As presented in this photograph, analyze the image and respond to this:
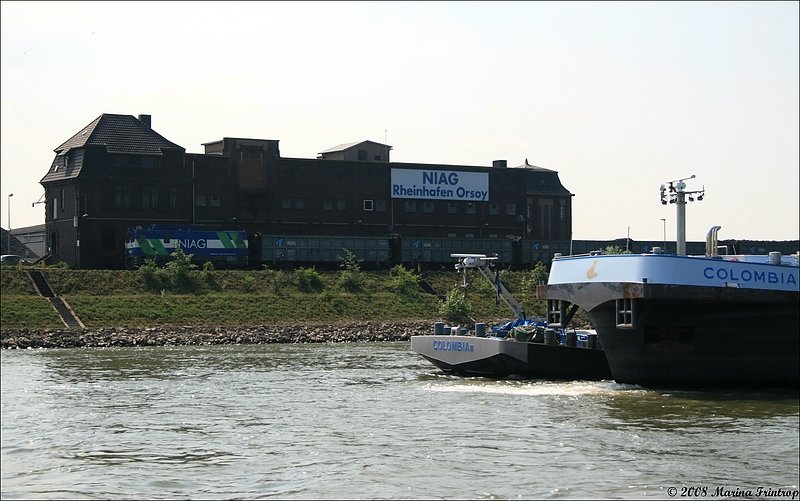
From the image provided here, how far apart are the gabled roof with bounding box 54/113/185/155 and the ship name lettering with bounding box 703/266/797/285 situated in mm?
55966

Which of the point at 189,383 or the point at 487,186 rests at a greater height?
the point at 487,186

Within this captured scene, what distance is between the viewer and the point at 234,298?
71.8 m

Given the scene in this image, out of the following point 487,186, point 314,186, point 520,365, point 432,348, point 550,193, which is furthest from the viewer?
point 550,193

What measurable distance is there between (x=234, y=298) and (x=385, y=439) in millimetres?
46416

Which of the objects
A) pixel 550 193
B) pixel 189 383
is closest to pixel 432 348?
pixel 189 383

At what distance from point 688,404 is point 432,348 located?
1260 centimetres

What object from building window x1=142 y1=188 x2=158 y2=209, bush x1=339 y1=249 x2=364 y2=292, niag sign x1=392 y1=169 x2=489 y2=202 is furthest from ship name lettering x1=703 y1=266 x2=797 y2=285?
niag sign x1=392 y1=169 x2=489 y2=202

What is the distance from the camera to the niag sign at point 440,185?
91.9m

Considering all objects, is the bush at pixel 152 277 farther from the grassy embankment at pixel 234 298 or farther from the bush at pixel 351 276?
the bush at pixel 351 276

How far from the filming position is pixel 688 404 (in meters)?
31.2

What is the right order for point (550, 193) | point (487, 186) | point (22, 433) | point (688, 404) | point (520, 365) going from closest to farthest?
point (22, 433)
point (688, 404)
point (520, 365)
point (487, 186)
point (550, 193)

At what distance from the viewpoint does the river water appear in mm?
21250

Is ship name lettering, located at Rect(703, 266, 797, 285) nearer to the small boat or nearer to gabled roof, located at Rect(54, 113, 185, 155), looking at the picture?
the small boat

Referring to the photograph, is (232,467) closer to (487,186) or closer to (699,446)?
(699,446)
